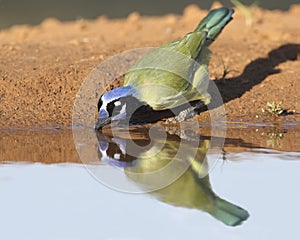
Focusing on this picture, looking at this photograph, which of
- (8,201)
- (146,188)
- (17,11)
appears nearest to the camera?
(8,201)

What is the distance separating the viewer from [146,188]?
5336mm

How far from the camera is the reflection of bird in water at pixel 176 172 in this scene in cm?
493

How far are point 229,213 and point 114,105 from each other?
7.38 ft

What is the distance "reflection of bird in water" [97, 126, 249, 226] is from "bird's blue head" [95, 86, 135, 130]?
0.14 meters

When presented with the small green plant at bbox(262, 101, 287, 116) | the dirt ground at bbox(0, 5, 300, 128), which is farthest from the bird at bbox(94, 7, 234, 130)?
the small green plant at bbox(262, 101, 287, 116)

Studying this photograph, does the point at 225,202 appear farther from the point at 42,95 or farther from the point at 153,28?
the point at 153,28

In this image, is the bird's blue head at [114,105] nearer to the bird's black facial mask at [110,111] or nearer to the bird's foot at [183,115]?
the bird's black facial mask at [110,111]

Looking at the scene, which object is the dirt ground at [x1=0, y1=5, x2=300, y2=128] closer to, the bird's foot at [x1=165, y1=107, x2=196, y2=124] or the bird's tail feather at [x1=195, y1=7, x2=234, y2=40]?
the bird's foot at [x1=165, y1=107, x2=196, y2=124]

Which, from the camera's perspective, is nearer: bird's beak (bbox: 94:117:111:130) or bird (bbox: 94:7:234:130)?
bird's beak (bbox: 94:117:111:130)

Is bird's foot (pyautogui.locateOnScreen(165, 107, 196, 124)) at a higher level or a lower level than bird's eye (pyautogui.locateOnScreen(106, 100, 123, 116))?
lower

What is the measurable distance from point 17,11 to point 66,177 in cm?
707

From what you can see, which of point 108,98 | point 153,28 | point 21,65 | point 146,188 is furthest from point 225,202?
point 153,28

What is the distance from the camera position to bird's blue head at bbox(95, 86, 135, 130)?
673 cm

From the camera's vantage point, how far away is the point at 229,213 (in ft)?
15.7
